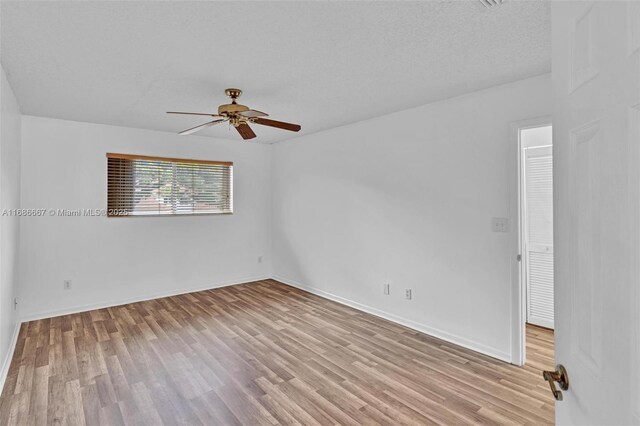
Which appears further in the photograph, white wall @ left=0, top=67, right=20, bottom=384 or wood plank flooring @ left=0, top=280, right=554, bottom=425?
white wall @ left=0, top=67, right=20, bottom=384

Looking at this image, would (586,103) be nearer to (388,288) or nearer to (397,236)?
(397,236)

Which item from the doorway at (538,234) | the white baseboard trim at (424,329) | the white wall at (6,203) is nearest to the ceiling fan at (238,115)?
the white wall at (6,203)

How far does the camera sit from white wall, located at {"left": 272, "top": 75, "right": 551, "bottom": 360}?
9.43 feet

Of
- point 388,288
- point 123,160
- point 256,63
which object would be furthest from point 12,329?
point 388,288

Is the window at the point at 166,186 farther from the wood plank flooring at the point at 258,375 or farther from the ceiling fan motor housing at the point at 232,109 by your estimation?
the ceiling fan motor housing at the point at 232,109

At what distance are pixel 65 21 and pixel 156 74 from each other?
2.50ft

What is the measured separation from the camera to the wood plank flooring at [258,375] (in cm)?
214

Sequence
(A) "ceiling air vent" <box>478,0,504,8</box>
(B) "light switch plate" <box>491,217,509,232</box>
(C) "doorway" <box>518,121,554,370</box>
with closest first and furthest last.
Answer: (A) "ceiling air vent" <box>478,0,504,8</box>, (B) "light switch plate" <box>491,217,509,232</box>, (C) "doorway" <box>518,121,554,370</box>

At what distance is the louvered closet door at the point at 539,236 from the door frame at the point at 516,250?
90 cm

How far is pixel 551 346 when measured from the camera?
10.2 ft

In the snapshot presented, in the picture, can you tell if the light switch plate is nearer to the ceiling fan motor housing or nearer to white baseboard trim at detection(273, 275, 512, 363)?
white baseboard trim at detection(273, 275, 512, 363)

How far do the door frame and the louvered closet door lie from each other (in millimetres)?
895

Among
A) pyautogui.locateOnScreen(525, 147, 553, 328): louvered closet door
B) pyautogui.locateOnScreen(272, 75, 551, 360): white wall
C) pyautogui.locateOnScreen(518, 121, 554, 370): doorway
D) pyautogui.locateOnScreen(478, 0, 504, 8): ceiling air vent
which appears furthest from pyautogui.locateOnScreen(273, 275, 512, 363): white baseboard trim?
pyautogui.locateOnScreen(478, 0, 504, 8): ceiling air vent

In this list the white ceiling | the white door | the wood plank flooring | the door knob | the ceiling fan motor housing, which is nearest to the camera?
the white door
